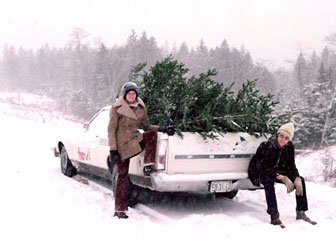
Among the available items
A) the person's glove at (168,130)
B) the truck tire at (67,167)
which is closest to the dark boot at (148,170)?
the person's glove at (168,130)

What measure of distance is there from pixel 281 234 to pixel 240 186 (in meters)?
1.22

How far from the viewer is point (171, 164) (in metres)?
5.38

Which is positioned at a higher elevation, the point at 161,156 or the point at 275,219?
the point at 161,156

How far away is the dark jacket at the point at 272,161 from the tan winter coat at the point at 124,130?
70.8 inches

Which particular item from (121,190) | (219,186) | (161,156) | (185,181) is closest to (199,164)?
(185,181)

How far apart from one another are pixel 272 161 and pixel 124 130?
2247mm

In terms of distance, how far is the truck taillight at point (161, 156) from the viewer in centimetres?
537

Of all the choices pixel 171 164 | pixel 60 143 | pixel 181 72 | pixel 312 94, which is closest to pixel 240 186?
pixel 171 164

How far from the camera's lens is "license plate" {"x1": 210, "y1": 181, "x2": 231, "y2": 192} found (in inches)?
218

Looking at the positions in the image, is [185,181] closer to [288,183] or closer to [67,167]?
[288,183]

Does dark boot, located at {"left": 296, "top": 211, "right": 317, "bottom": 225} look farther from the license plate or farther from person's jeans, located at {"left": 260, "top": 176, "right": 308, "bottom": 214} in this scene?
the license plate

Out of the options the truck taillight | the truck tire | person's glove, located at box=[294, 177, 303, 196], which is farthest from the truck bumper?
the truck tire

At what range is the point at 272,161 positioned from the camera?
5570mm

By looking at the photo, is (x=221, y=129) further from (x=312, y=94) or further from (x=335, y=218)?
(x=312, y=94)
